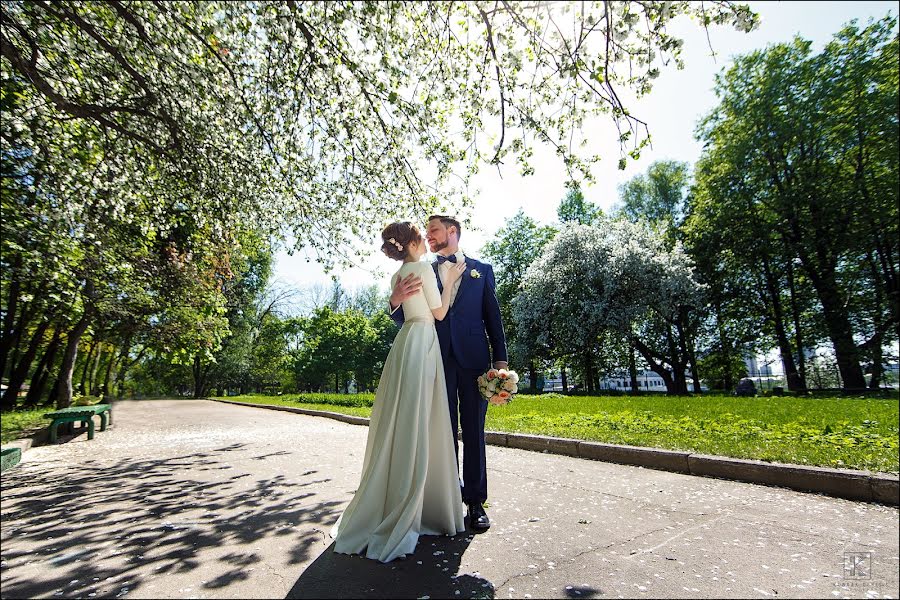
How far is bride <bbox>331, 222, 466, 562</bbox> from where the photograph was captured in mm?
3100

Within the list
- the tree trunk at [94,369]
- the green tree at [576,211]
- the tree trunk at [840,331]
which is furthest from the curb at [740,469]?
the green tree at [576,211]

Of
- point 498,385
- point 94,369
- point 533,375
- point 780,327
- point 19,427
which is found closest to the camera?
point 498,385

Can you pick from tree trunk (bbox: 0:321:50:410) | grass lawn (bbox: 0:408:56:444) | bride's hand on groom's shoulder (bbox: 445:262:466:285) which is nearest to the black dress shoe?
bride's hand on groom's shoulder (bbox: 445:262:466:285)

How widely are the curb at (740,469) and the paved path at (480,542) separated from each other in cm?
22

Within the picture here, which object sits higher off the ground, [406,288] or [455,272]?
[455,272]

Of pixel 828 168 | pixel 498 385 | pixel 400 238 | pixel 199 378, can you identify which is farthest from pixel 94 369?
pixel 828 168

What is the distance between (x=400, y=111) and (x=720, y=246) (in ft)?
89.1

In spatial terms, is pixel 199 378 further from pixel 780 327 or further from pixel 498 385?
pixel 498 385

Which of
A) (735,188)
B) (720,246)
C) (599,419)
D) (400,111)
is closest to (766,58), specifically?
(735,188)

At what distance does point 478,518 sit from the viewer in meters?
3.55

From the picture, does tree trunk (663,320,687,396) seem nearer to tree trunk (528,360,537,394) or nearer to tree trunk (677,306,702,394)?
tree trunk (677,306,702,394)

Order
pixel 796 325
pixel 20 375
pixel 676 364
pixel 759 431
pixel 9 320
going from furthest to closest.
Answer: pixel 676 364 < pixel 796 325 < pixel 20 375 < pixel 9 320 < pixel 759 431

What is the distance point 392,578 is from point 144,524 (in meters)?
2.46

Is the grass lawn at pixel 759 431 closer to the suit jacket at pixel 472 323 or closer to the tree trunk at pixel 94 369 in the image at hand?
the suit jacket at pixel 472 323
